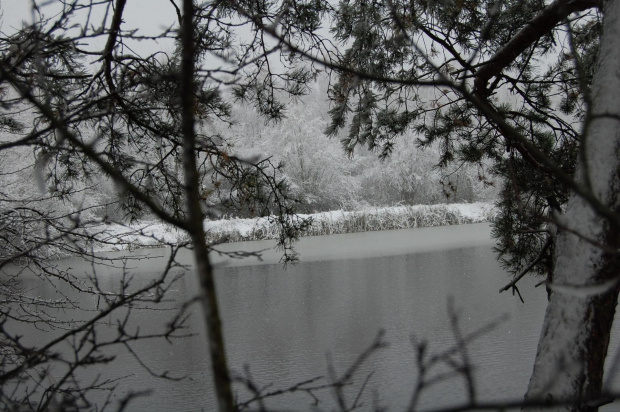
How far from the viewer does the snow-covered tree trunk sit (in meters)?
1.02

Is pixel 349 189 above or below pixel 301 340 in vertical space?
above

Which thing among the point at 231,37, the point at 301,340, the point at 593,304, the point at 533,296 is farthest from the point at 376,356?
the point at 593,304

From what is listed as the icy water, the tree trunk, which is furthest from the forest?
the icy water

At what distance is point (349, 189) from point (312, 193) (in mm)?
1854

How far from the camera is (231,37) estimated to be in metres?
2.33

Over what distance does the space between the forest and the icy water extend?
2.21 ft

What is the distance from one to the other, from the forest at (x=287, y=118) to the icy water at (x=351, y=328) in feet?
2.21

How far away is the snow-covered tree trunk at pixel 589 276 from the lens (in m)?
1.02

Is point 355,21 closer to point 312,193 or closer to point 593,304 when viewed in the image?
point 593,304

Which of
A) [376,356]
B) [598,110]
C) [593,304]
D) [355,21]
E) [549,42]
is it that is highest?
[355,21]

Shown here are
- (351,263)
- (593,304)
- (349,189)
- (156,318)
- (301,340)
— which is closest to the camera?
(593,304)

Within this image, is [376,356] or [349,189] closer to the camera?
[376,356]

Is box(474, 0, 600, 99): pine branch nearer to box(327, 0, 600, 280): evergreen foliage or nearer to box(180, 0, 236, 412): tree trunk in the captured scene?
box(327, 0, 600, 280): evergreen foliage

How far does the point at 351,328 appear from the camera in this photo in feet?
15.0
